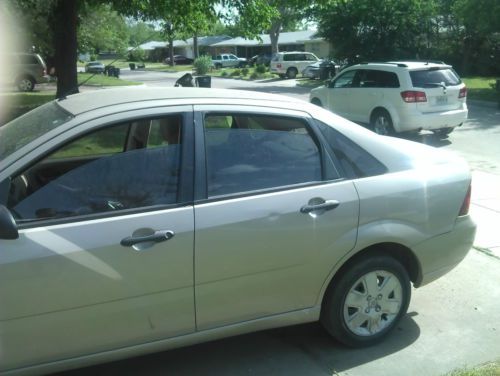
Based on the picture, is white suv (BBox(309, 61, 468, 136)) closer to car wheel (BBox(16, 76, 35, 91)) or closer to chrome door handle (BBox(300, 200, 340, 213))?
chrome door handle (BBox(300, 200, 340, 213))

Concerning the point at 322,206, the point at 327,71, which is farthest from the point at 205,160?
the point at 327,71

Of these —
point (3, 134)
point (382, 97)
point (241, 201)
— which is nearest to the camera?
point (241, 201)

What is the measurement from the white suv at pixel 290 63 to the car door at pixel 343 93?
89.8 ft

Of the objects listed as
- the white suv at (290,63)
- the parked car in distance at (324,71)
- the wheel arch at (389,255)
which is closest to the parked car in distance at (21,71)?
the parked car in distance at (324,71)

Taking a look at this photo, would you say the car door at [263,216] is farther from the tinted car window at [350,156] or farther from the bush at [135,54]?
the bush at [135,54]

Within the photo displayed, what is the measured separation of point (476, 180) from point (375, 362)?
5.60 metres

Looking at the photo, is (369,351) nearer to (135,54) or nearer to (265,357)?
(265,357)

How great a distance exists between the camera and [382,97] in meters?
12.4

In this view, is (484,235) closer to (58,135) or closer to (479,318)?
Answer: (479,318)

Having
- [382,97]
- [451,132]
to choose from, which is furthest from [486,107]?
[382,97]

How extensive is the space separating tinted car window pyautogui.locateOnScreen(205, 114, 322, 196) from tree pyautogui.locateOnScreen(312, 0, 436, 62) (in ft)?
89.3

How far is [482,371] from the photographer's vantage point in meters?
3.43

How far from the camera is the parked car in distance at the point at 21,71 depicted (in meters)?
29.3

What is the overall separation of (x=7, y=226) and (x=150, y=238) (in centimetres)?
68
